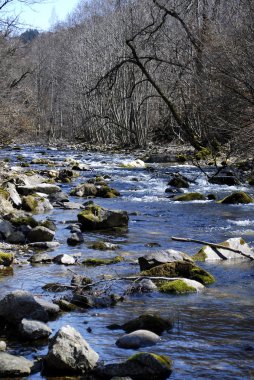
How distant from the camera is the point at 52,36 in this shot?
249 ft

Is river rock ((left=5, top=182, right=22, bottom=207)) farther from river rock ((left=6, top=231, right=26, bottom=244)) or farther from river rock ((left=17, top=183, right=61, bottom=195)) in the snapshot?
river rock ((left=6, top=231, right=26, bottom=244))

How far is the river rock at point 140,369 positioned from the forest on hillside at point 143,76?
6435 mm

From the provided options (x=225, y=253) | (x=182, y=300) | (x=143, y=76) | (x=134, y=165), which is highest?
(x=143, y=76)

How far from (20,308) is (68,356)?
118 centimetres

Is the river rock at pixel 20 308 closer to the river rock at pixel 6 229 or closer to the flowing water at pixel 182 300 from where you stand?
the flowing water at pixel 182 300

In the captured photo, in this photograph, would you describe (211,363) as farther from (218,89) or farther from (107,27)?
(107,27)

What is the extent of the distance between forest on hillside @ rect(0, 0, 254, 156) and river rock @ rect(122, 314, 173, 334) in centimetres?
544

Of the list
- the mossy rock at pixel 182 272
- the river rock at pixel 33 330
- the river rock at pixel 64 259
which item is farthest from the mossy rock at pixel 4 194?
the river rock at pixel 33 330

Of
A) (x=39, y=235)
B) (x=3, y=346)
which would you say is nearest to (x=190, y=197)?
(x=39, y=235)

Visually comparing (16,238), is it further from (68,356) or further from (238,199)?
(238,199)

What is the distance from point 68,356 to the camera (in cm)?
455

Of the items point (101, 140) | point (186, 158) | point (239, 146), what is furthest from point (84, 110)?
point (239, 146)

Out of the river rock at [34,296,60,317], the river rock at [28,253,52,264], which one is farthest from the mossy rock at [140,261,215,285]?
the river rock at [34,296,60,317]

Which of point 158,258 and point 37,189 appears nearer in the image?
point 158,258
